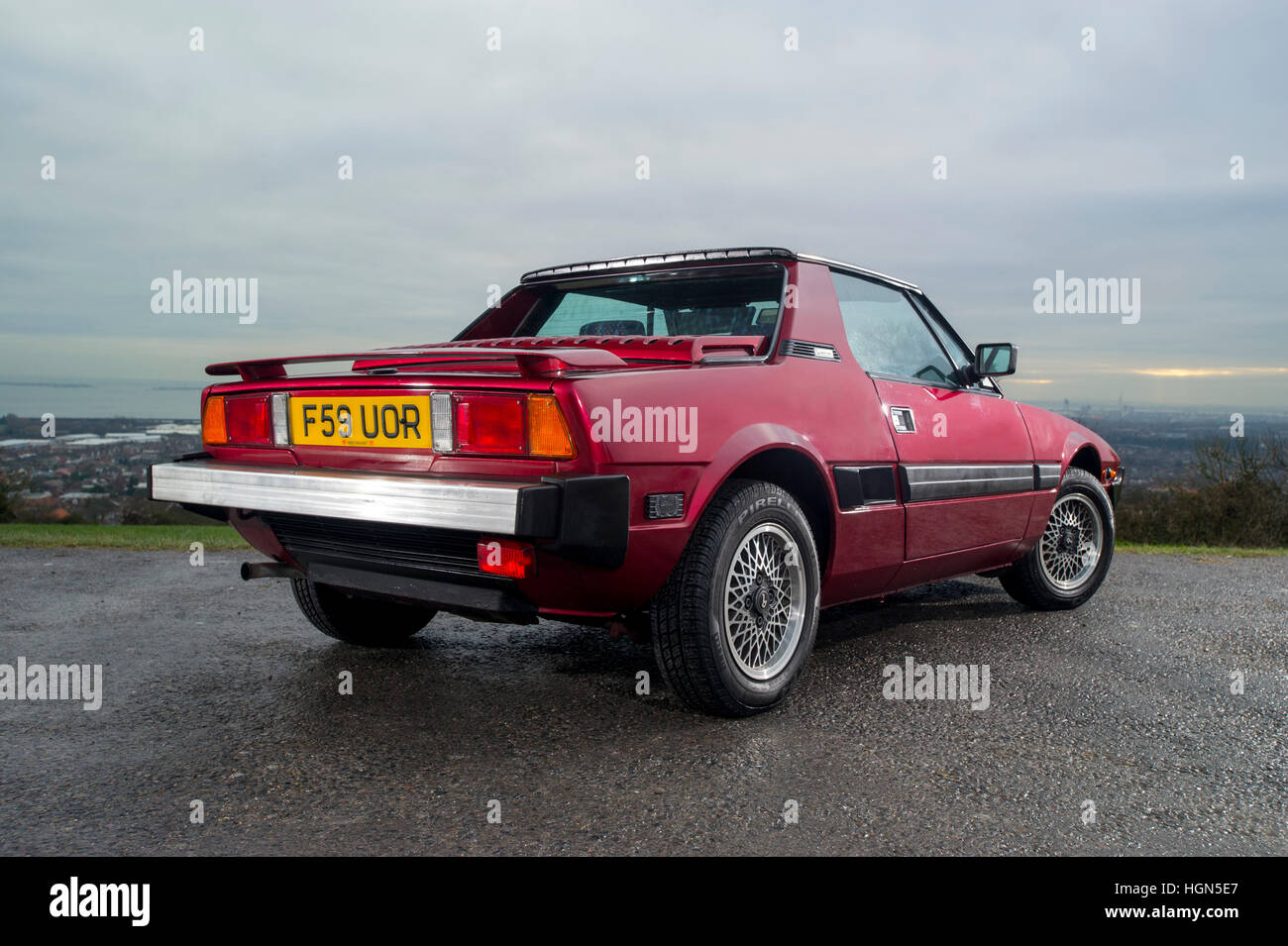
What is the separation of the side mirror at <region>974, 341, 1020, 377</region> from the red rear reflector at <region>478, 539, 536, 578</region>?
112 inches

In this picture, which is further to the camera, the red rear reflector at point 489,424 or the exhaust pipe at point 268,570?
the exhaust pipe at point 268,570

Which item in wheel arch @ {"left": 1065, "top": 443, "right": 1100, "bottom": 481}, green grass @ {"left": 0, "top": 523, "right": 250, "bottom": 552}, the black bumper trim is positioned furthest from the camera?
green grass @ {"left": 0, "top": 523, "right": 250, "bottom": 552}

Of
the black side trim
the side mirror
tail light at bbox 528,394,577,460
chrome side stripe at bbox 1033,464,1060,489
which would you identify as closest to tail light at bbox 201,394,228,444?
tail light at bbox 528,394,577,460

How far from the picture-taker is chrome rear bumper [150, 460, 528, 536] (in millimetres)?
2605

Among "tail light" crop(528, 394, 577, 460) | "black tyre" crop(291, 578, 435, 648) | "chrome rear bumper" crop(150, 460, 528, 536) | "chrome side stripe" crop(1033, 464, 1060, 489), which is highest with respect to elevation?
"tail light" crop(528, 394, 577, 460)

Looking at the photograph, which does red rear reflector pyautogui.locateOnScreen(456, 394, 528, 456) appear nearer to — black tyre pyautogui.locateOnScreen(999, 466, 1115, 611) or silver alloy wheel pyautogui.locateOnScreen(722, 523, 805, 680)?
silver alloy wheel pyautogui.locateOnScreen(722, 523, 805, 680)

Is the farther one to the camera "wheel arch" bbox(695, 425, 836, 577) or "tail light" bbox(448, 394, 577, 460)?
"wheel arch" bbox(695, 425, 836, 577)

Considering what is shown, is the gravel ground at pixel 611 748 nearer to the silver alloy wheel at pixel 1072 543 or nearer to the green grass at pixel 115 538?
the silver alloy wheel at pixel 1072 543

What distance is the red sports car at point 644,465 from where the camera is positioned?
9.02ft

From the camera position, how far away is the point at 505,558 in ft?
9.07

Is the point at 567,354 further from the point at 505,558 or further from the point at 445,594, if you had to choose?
the point at 445,594

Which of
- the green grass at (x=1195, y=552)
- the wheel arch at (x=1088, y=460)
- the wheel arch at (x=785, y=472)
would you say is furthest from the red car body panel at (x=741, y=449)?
the green grass at (x=1195, y=552)

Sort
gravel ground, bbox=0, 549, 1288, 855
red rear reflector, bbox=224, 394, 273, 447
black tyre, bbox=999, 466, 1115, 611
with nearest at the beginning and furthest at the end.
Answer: gravel ground, bbox=0, 549, 1288, 855, red rear reflector, bbox=224, 394, 273, 447, black tyre, bbox=999, 466, 1115, 611

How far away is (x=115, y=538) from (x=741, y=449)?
7045 millimetres
